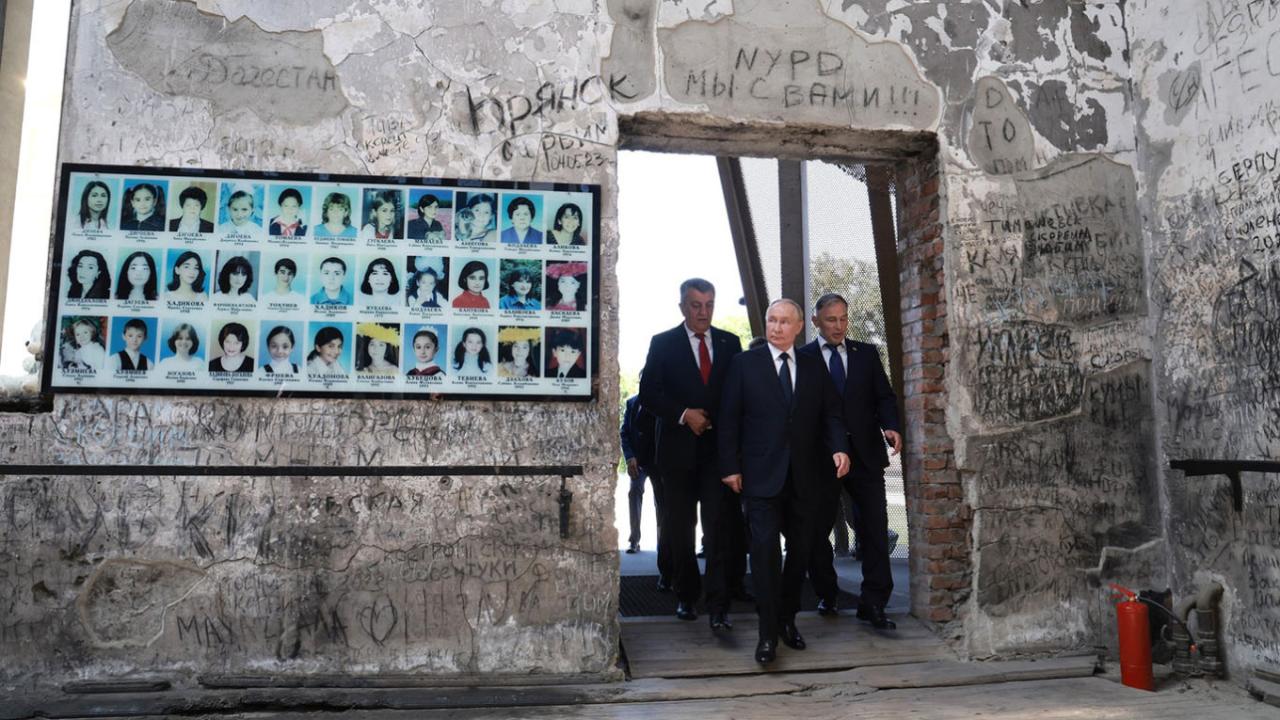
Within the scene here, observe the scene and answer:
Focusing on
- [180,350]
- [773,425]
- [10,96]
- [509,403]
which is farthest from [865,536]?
[10,96]

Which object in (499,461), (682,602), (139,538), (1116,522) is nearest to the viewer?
(139,538)

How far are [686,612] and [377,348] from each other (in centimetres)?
228

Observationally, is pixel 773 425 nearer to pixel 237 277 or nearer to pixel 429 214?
pixel 429 214

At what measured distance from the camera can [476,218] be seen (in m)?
4.25

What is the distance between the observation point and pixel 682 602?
491 cm

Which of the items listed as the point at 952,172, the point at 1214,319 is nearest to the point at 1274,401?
the point at 1214,319

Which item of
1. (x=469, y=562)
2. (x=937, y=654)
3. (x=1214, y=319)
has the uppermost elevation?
(x=1214, y=319)

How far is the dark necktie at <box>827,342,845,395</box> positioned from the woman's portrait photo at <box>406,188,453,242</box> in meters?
2.31

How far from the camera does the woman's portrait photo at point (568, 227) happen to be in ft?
14.0

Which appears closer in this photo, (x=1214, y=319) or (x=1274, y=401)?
(x=1274, y=401)

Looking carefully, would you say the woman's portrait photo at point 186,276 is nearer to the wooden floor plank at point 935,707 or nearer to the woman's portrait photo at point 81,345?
the woman's portrait photo at point 81,345

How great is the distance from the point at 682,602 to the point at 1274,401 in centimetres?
311

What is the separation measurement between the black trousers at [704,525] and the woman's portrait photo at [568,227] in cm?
143

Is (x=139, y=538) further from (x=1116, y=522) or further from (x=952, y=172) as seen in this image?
(x=1116, y=522)
